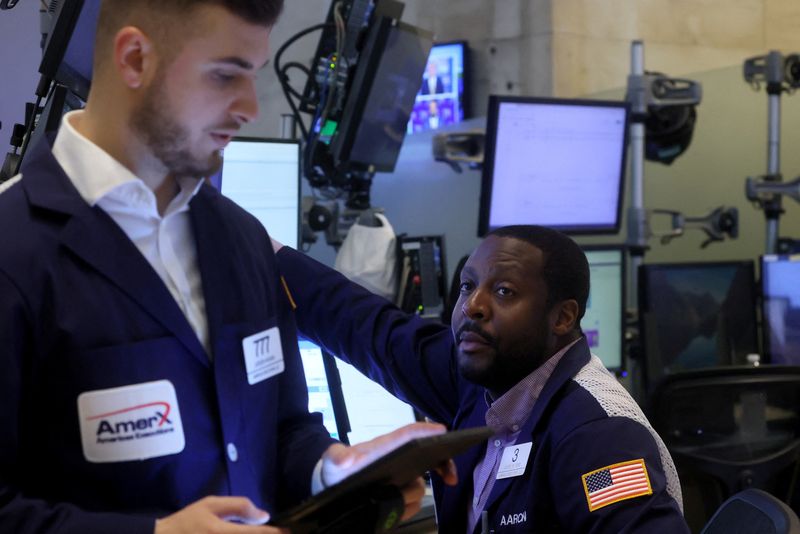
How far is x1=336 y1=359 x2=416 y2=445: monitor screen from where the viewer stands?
2320 millimetres

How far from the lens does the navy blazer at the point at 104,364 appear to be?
956 millimetres

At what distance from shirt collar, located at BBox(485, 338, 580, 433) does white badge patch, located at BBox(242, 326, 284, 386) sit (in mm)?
591

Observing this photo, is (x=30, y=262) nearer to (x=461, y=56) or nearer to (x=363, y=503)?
(x=363, y=503)

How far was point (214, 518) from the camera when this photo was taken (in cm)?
95

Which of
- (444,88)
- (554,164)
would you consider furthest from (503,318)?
(444,88)

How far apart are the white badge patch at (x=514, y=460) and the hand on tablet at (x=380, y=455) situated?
50cm

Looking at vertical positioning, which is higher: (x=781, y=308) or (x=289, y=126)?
(x=289, y=126)

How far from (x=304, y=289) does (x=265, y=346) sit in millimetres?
453

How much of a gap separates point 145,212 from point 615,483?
762mm

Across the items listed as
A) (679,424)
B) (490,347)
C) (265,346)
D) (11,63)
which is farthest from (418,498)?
(679,424)

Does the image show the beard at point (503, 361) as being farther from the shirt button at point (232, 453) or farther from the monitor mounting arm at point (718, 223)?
the monitor mounting arm at point (718, 223)

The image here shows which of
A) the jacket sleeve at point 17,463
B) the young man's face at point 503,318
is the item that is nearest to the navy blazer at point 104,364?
the jacket sleeve at point 17,463

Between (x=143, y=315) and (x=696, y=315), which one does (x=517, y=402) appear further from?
(x=696, y=315)

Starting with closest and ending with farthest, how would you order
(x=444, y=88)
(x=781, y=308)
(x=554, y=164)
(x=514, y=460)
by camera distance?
(x=514, y=460), (x=554, y=164), (x=781, y=308), (x=444, y=88)
